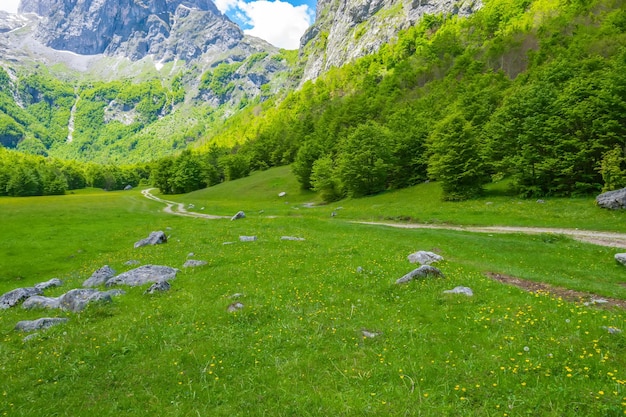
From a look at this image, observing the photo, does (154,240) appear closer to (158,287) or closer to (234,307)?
(158,287)

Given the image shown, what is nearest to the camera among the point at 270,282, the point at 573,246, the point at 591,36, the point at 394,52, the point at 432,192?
the point at 270,282

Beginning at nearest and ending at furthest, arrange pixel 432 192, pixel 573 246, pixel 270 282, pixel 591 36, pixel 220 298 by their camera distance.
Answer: pixel 220 298
pixel 270 282
pixel 573 246
pixel 432 192
pixel 591 36

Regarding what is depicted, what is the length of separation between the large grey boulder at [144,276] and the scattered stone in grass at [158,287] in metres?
0.71

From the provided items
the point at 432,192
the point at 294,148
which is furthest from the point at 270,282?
the point at 294,148

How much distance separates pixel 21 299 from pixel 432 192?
2478 inches

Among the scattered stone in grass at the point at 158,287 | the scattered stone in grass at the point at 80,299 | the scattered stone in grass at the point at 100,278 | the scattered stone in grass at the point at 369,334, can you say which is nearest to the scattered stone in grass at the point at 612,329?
the scattered stone in grass at the point at 369,334

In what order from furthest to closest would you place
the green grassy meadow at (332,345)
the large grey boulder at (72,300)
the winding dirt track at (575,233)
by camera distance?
the winding dirt track at (575,233), the large grey boulder at (72,300), the green grassy meadow at (332,345)

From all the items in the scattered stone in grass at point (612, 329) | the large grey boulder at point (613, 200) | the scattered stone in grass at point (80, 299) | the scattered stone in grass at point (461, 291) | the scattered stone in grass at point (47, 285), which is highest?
the scattered stone in grass at point (80, 299)

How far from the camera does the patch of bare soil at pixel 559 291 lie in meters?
15.3

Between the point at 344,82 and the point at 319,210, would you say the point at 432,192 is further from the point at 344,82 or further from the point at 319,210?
the point at 344,82

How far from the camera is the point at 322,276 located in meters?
20.7

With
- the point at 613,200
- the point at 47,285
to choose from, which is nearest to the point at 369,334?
the point at 47,285

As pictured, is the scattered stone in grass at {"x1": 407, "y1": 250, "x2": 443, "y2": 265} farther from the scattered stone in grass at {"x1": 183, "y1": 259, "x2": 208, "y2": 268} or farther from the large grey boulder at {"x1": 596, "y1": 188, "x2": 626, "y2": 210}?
the large grey boulder at {"x1": 596, "y1": 188, "x2": 626, "y2": 210}

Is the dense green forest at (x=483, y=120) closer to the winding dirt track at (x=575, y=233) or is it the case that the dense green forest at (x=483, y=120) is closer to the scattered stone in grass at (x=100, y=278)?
the winding dirt track at (x=575, y=233)
